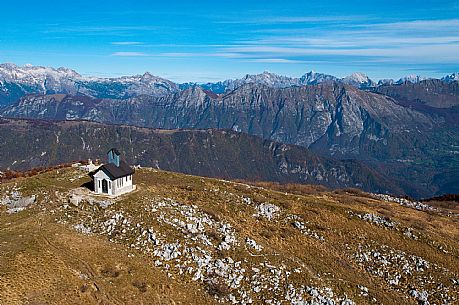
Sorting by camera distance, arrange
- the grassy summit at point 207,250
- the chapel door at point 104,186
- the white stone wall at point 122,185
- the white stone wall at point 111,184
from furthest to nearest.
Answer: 1. the chapel door at point 104,186
2. the white stone wall at point 122,185
3. the white stone wall at point 111,184
4. the grassy summit at point 207,250

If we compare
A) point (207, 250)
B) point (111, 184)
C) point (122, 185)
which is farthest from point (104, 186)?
point (207, 250)

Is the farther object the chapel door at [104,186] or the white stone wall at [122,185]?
the chapel door at [104,186]

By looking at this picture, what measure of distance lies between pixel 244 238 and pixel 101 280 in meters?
19.9

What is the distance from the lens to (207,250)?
164 ft

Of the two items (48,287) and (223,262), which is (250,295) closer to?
(223,262)

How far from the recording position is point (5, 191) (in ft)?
212

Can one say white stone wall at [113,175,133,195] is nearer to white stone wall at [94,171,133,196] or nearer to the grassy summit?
white stone wall at [94,171,133,196]

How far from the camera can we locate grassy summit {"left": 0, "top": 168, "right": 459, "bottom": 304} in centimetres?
4303

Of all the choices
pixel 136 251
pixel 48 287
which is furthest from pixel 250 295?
pixel 48 287

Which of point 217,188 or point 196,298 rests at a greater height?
point 217,188

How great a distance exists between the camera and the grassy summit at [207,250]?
4303 centimetres

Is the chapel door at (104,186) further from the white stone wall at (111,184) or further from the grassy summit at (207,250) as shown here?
the grassy summit at (207,250)

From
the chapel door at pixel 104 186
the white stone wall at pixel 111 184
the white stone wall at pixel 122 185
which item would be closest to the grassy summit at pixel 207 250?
the white stone wall at pixel 122 185

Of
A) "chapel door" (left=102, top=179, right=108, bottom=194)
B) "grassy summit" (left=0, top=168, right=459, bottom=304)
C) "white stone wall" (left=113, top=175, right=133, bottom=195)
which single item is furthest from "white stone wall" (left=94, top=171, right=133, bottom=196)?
"grassy summit" (left=0, top=168, right=459, bottom=304)
